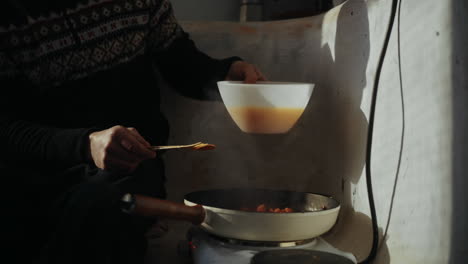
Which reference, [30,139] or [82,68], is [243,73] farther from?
[30,139]

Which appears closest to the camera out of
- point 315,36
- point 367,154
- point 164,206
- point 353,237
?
point 164,206

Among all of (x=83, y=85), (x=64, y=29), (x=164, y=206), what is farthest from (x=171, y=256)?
(x=64, y=29)

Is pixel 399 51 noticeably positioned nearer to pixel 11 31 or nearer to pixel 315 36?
pixel 315 36

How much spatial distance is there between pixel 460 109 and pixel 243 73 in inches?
23.0

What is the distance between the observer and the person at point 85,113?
986mm

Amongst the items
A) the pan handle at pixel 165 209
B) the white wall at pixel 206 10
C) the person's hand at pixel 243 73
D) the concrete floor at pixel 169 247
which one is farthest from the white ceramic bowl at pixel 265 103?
the white wall at pixel 206 10

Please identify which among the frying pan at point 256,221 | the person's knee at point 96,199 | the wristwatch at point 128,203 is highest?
the wristwatch at point 128,203

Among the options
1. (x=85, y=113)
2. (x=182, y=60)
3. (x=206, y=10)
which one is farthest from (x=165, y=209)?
(x=206, y=10)

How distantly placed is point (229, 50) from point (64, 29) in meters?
0.44

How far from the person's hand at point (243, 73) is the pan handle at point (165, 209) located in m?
0.37

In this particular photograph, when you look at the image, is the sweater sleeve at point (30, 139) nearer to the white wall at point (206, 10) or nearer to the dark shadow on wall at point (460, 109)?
the dark shadow on wall at point (460, 109)

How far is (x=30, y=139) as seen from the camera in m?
1.09

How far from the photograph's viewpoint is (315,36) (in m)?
1.40

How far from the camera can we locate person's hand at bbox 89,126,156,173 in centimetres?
97
